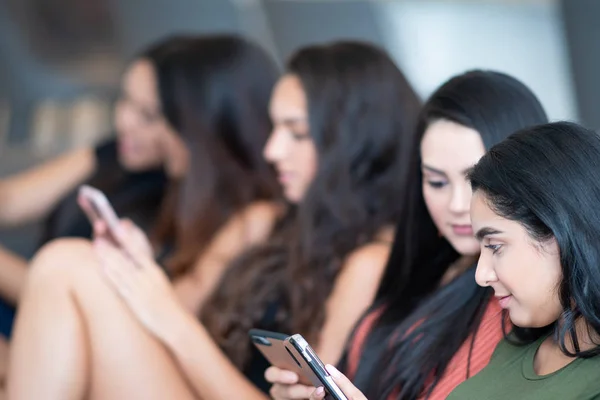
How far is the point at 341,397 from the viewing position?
1396 millimetres

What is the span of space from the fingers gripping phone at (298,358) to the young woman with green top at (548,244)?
0.78 feet

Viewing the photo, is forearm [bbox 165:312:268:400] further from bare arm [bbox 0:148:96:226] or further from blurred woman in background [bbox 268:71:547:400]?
bare arm [bbox 0:148:96:226]

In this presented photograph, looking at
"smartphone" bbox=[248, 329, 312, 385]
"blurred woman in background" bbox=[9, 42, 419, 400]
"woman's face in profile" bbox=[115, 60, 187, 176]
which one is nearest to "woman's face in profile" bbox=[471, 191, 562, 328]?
"smartphone" bbox=[248, 329, 312, 385]

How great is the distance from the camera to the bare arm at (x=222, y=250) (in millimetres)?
2512

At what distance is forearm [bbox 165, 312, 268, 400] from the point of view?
195cm

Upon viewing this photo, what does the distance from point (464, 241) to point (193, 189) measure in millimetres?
1106

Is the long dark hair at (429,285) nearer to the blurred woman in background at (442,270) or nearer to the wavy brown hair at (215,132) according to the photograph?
the blurred woman in background at (442,270)

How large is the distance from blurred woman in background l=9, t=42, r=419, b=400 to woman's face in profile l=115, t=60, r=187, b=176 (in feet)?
1.50

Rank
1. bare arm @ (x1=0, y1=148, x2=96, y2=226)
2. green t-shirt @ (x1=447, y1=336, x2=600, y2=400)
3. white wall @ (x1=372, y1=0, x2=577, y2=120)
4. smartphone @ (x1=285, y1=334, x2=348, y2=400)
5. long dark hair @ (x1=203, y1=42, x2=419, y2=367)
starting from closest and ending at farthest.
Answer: green t-shirt @ (x1=447, y1=336, x2=600, y2=400) < smartphone @ (x1=285, y1=334, x2=348, y2=400) < long dark hair @ (x1=203, y1=42, x2=419, y2=367) < bare arm @ (x1=0, y1=148, x2=96, y2=226) < white wall @ (x1=372, y1=0, x2=577, y2=120)

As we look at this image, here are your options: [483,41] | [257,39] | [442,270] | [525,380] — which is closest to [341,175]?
[442,270]

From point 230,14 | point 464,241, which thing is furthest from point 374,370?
point 230,14

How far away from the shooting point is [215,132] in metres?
2.68

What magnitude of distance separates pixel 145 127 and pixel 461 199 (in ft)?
4.43

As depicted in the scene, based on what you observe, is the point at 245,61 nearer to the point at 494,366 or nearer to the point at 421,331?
the point at 421,331
